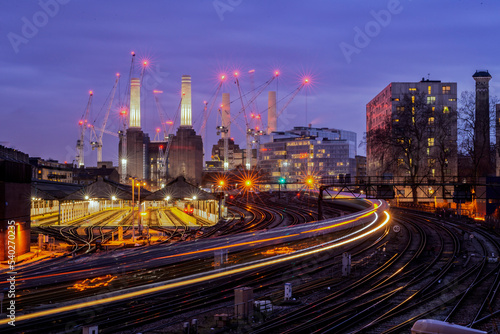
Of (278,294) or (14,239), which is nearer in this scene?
(278,294)

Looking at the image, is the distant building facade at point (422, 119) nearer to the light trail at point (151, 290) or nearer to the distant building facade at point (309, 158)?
the light trail at point (151, 290)

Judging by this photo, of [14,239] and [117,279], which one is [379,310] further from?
[14,239]

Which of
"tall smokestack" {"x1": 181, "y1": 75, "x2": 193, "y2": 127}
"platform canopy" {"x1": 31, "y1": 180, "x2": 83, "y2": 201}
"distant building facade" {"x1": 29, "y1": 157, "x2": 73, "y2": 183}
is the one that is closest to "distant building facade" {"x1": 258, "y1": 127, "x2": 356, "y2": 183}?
"tall smokestack" {"x1": 181, "y1": 75, "x2": 193, "y2": 127}

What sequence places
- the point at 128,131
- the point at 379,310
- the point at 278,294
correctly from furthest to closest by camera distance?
the point at 128,131 < the point at 278,294 < the point at 379,310

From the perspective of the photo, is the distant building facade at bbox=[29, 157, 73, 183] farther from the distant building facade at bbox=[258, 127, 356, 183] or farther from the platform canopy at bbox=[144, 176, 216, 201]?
the distant building facade at bbox=[258, 127, 356, 183]

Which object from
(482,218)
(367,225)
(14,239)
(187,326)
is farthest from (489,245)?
(14,239)

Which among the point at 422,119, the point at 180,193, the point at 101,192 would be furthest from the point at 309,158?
the point at 101,192

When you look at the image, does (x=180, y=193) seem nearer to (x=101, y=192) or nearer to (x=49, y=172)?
(x=101, y=192)

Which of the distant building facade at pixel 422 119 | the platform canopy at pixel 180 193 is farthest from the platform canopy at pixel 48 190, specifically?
the distant building facade at pixel 422 119
